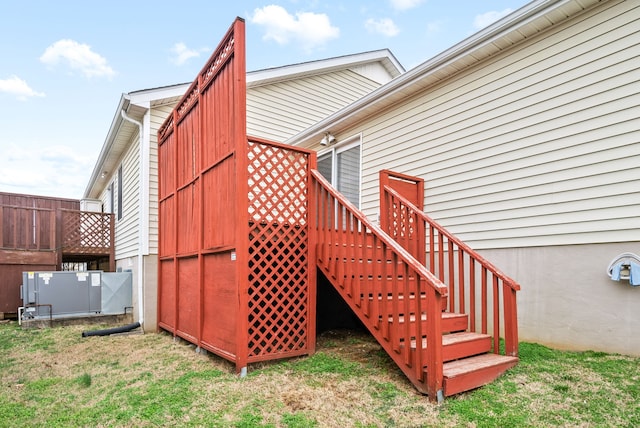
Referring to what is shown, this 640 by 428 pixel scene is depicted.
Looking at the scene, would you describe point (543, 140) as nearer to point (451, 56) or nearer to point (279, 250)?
point (451, 56)

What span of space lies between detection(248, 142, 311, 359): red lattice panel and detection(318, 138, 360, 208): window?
303 cm

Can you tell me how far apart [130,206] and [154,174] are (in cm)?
168

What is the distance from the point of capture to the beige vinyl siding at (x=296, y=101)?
9.30 metres

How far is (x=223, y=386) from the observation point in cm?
366

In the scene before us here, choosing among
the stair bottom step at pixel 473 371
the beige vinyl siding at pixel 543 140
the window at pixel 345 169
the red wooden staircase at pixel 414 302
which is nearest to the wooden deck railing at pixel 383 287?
the red wooden staircase at pixel 414 302

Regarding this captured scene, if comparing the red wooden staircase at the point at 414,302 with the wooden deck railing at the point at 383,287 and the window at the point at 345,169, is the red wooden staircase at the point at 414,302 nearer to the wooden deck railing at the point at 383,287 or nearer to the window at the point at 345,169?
the wooden deck railing at the point at 383,287

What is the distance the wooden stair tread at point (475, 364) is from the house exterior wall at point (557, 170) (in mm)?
1037

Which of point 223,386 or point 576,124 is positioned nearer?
point 223,386

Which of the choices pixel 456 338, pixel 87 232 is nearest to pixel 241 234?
pixel 456 338

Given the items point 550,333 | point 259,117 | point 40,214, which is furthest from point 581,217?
point 40,214

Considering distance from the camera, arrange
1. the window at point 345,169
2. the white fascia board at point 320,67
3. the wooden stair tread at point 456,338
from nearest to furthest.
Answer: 1. the wooden stair tread at point 456,338
2. the window at point 345,169
3. the white fascia board at point 320,67

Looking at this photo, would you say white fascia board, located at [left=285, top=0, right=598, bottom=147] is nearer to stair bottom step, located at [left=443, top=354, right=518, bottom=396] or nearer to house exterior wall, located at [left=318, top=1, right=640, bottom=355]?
house exterior wall, located at [left=318, top=1, right=640, bottom=355]

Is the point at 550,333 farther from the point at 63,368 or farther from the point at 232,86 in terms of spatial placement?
the point at 63,368

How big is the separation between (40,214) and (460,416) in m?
10.7
